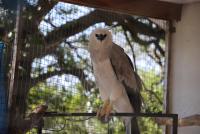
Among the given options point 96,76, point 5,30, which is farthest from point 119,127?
point 5,30

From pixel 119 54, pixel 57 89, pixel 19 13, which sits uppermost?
pixel 19 13

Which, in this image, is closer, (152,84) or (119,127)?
(119,127)

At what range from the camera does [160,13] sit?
1930 mm

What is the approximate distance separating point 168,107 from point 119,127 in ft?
0.96

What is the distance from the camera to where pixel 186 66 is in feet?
6.34

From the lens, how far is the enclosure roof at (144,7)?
1782mm

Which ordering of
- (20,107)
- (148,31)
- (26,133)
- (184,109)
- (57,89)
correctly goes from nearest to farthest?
(26,133) < (20,107) < (57,89) < (184,109) < (148,31)

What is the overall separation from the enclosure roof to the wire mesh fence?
0.13 feet

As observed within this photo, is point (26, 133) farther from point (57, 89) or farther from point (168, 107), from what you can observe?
point (168, 107)

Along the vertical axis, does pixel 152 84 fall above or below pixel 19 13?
below

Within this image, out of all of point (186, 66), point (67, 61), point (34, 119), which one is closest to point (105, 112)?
point (34, 119)

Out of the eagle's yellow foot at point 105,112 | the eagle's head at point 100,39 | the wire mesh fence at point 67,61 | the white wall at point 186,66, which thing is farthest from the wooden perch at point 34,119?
the white wall at point 186,66

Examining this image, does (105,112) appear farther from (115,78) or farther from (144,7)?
(144,7)

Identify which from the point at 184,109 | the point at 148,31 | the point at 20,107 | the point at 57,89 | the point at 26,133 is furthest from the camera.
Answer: the point at 148,31
